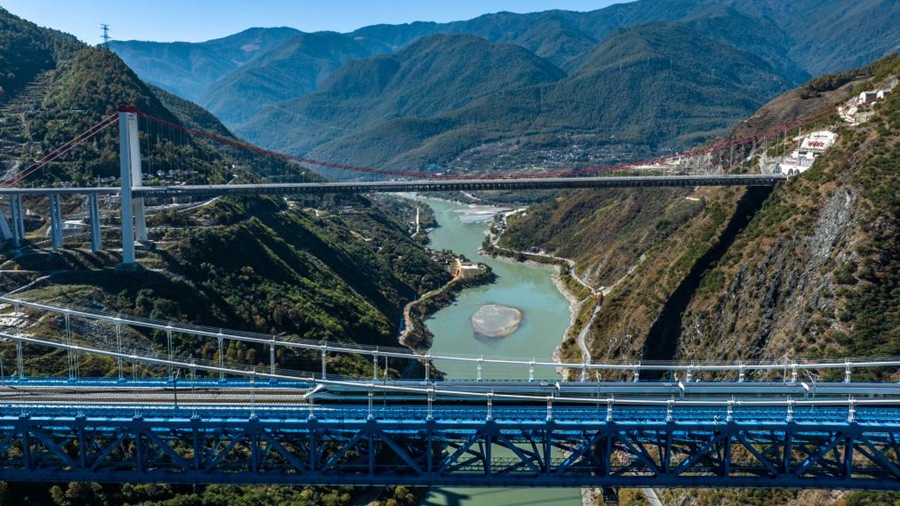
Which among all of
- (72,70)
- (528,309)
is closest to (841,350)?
(528,309)

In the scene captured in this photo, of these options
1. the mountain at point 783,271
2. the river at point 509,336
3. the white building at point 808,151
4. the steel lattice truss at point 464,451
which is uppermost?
the white building at point 808,151

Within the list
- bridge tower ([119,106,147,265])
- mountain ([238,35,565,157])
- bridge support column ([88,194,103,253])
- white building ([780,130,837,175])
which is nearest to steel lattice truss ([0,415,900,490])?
bridge tower ([119,106,147,265])

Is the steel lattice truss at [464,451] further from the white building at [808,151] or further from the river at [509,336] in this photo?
the white building at [808,151]

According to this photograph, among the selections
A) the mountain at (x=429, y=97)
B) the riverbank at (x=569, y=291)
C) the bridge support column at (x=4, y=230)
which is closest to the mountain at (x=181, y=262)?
the bridge support column at (x=4, y=230)

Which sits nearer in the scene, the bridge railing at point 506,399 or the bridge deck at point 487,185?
the bridge railing at point 506,399

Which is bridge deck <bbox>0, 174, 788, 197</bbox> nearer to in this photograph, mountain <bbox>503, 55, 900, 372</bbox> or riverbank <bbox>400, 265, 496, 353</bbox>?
mountain <bbox>503, 55, 900, 372</bbox>

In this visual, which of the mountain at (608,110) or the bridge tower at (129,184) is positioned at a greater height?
the mountain at (608,110)

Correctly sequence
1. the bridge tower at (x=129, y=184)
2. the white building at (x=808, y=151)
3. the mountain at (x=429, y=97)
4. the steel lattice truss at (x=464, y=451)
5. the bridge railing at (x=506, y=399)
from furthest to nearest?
the mountain at (x=429, y=97), the white building at (x=808, y=151), the bridge tower at (x=129, y=184), the bridge railing at (x=506, y=399), the steel lattice truss at (x=464, y=451)
